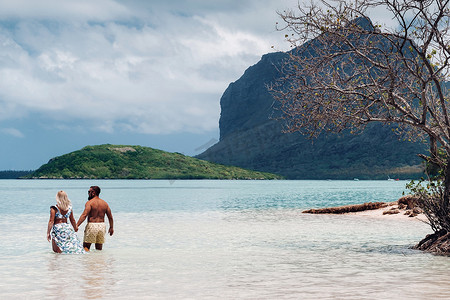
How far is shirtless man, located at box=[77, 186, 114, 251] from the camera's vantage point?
17.6 meters

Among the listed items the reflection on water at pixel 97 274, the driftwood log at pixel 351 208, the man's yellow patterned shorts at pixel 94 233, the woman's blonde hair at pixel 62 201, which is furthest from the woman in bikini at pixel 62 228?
the driftwood log at pixel 351 208

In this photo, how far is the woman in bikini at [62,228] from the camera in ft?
56.7

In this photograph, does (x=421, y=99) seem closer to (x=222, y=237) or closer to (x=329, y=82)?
(x=329, y=82)

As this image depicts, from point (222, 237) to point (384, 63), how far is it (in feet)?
34.6

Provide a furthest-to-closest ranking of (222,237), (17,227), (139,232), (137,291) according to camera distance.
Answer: (17,227), (139,232), (222,237), (137,291)

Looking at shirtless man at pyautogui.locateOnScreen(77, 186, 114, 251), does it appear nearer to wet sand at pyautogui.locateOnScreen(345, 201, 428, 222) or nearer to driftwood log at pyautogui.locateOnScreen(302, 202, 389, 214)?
wet sand at pyautogui.locateOnScreen(345, 201, 428, 222)

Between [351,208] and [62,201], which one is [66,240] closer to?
[62,201]

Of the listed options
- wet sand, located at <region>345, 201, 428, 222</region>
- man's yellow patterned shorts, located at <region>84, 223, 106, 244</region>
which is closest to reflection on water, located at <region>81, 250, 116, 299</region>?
man's yellow patterned shorts, located at <region>84, 223, 106, 244</region>

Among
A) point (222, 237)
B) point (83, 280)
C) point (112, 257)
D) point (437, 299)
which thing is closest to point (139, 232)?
point (222, 237)

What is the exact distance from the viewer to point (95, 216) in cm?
1775

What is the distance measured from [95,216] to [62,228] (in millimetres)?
1022

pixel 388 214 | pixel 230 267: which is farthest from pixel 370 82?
pixel 388 214

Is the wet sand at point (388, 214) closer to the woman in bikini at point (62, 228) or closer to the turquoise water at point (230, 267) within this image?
the turquoise water at point (230, 267)

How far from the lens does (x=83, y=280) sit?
13.3 meters
